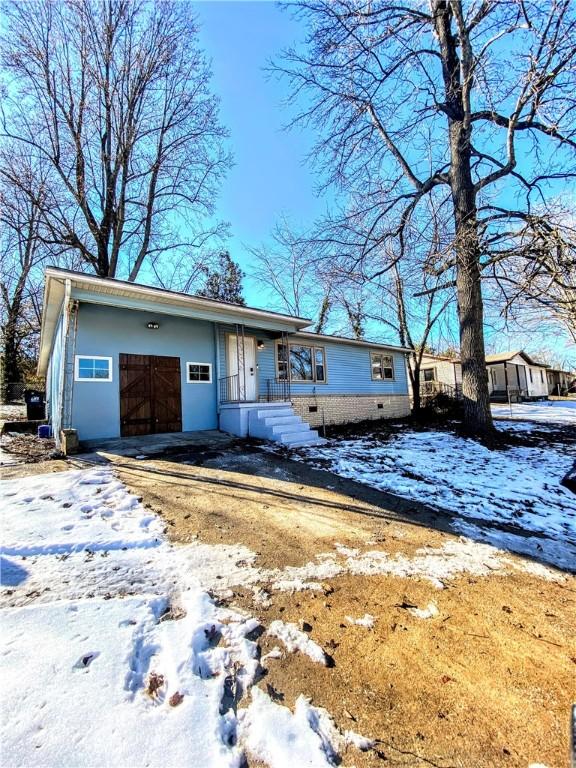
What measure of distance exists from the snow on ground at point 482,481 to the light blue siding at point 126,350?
3.62 m

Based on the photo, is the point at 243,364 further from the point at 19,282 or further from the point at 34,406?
the point at 19,282

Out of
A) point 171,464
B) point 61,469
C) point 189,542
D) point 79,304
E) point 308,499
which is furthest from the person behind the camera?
point 79,304

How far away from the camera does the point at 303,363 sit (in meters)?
Answer: 12.1

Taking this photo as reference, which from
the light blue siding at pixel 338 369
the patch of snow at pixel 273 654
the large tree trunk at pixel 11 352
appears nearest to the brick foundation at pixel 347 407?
the light blue siding at pixel 338 369

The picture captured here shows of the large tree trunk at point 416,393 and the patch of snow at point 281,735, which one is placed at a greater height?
the large tree trunk at point 416,393

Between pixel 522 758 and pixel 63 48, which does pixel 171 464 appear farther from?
pixel 63 48

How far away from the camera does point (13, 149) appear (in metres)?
13.1

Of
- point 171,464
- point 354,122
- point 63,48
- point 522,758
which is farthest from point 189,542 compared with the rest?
point 63,48

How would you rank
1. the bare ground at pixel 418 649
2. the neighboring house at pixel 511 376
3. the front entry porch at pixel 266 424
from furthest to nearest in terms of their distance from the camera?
the neighboring house at pixel 511 376, the front entry porch at pixel 266 424, the bare ground at pixel 418 649

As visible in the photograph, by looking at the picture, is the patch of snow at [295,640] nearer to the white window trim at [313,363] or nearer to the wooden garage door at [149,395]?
the wooden garage door at [149,395]

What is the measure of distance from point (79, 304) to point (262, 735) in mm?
8310

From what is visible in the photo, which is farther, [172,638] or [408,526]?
[408,526]

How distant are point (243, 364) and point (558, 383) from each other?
42.1m

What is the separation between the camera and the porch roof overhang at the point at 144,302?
6.75 m
